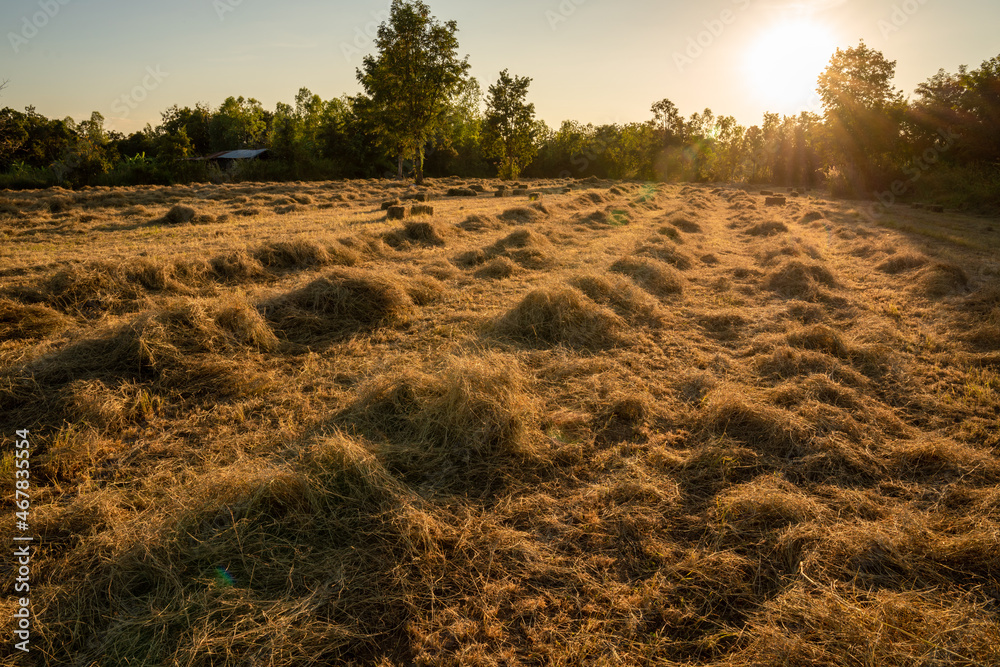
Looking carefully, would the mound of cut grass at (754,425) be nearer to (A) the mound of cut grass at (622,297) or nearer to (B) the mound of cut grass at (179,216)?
(A) the mound of cut grass at (622,297)

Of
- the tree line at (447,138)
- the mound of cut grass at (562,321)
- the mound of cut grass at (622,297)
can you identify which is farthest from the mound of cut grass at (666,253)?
the tree line at (447,138)

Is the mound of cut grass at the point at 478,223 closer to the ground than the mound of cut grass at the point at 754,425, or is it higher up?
higher up

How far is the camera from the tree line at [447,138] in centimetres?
2377

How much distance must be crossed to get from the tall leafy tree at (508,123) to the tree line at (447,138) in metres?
0.12

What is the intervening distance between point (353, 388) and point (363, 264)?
470 cm

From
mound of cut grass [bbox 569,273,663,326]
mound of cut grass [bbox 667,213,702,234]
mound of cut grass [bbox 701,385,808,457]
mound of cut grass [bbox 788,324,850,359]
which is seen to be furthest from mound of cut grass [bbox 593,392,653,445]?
mound of cut grass [bbox 667,213,702,234]

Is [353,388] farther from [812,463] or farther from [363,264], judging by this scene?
[363,264]

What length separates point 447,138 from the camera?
40.5 m

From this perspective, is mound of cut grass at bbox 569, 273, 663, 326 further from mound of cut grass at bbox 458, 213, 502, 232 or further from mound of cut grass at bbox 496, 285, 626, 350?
mound of cut grass at bbox 458, 213, 502, 232

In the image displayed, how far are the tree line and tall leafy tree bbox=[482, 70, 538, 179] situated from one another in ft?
0.39

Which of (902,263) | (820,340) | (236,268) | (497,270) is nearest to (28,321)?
(236,268)

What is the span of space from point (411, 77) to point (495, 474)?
33.7 m

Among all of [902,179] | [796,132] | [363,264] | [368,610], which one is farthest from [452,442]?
[796,132]

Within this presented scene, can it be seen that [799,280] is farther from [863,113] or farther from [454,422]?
[863,113]
